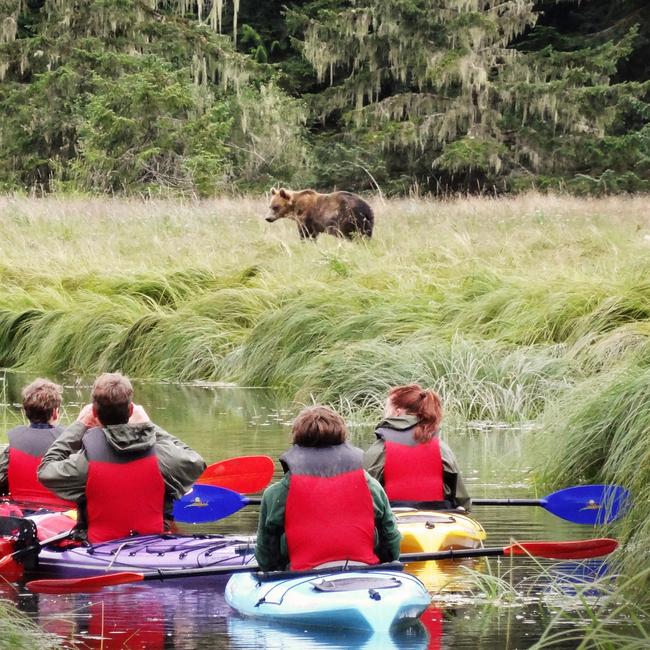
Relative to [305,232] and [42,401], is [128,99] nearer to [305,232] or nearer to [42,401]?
[305,232]

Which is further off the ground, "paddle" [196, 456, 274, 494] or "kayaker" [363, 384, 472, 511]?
"kayaker" [363, 384, 472, 511]

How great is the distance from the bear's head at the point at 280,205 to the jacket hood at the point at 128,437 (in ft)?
47.0

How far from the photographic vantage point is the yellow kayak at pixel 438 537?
729cm

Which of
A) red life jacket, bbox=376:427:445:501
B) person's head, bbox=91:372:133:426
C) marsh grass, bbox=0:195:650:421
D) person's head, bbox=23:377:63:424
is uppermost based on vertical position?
person's head, bbox=91:372:133:426

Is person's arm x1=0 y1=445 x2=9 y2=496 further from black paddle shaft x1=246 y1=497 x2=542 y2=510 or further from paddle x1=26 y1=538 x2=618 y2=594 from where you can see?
black paddle shaft x1=246 y1=497 x2=542 y2=510

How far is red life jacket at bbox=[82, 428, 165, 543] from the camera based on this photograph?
728 cm

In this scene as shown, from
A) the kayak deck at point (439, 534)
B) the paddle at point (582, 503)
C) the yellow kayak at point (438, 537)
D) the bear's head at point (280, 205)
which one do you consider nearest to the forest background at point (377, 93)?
the bear's head at point (280, 205)

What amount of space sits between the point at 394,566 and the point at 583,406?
2.71 metres

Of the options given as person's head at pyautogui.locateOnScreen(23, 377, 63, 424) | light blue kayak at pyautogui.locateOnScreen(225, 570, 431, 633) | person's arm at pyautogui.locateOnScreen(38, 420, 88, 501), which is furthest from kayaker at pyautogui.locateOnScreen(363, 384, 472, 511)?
person's head at pyautogui.locateOnScreen(23, 377, 63, 424)

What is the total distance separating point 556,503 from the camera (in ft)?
26.7

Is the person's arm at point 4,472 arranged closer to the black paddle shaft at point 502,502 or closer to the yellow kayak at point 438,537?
the yellow kayak at point 438,537

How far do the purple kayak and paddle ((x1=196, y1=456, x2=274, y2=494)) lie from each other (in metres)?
1.55

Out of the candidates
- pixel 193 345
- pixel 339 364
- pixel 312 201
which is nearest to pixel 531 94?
pixel 312 201

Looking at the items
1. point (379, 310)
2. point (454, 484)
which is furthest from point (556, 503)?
point (379, 310)
